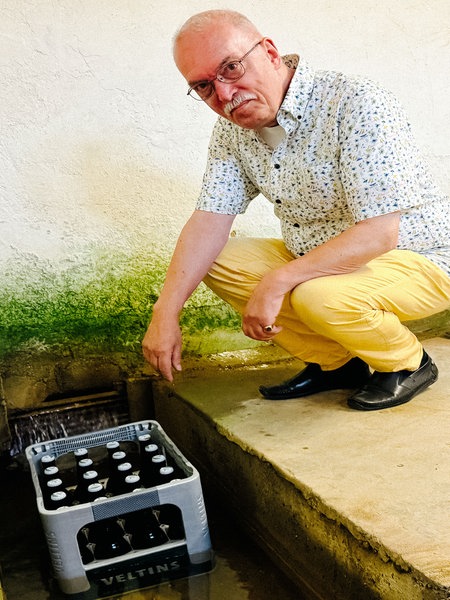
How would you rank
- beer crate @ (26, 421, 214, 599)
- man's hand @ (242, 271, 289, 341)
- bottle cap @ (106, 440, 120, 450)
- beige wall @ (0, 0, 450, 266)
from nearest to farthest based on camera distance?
beer crate @ (26, 421, 214, 599), man's hand @ (242, 271, 289, 341), bottle cap @ (106, 440, 120, 450), beige wall @ (0, 0, 450, 266)

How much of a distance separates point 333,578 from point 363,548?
0.18m

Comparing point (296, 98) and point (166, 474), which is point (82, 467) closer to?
point (166, 474)

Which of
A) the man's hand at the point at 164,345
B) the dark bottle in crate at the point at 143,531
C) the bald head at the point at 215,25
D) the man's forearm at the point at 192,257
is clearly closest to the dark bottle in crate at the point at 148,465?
the dark bottle in crate at the point at 143,531

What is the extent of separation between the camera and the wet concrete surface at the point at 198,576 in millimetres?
1557

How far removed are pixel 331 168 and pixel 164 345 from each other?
711 mm

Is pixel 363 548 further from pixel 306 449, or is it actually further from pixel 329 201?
pixel 329 201

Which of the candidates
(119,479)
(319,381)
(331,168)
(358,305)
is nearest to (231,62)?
(331,168)

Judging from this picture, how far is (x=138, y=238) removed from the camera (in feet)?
8.23

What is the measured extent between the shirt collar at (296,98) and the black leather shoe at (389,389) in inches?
31.6

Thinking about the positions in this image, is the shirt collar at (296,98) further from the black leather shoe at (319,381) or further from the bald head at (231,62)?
the black leather shoe at (319,381)

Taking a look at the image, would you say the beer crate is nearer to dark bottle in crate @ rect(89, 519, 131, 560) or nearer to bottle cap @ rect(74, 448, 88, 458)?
dark bottle in crate @ rect(89, 519, 131, 560)

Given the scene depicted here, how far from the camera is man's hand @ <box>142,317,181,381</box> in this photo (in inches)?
74.4

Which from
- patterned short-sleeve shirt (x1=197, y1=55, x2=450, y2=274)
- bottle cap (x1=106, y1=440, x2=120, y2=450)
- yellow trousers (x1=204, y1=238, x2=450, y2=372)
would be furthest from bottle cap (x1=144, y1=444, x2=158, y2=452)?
patterned short-sleeve shirt (x1=197, y1=55, x2=450, y2=274)

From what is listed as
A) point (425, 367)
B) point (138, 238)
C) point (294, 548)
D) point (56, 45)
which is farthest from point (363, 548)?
point (56, 45)
